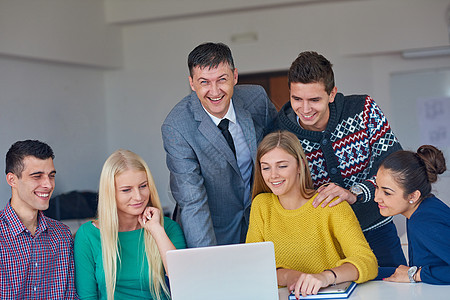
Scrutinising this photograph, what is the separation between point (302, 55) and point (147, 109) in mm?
4131

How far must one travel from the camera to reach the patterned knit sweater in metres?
2.49

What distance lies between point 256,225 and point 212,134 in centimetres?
50

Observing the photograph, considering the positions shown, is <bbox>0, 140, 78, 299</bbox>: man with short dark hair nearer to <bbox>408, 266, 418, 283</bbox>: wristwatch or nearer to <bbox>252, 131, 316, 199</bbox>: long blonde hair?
<bbox>252, 131, 316, 199</bbox>: long blonde hair

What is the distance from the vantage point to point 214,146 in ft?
8.71

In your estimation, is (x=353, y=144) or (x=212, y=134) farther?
(x=212, y=134)

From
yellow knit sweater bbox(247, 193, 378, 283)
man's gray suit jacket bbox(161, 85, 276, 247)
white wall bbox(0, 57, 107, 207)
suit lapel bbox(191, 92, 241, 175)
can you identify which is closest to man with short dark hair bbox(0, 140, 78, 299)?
man's gray suit jacket bbox(161, 85, 276, 247)

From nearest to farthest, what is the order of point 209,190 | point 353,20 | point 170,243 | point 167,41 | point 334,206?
point 334,206
point 170,243
point 209,190
point 353,20
point 167,41

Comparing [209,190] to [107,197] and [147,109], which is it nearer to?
[107,197]

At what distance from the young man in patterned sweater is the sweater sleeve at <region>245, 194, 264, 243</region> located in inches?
11.5

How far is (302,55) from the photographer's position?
240cm

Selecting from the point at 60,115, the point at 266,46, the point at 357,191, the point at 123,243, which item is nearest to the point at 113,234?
the point at 123,243

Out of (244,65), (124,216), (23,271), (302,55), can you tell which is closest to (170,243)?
(124,216)

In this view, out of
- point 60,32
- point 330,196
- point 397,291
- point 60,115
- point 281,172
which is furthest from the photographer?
point 60,115

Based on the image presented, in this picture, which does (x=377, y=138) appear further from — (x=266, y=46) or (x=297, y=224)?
(x=266, y=46)
